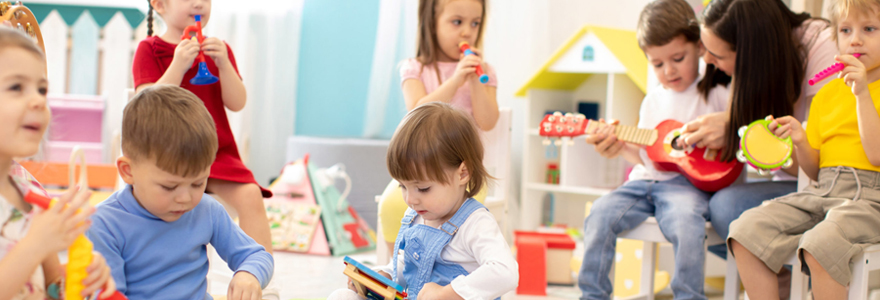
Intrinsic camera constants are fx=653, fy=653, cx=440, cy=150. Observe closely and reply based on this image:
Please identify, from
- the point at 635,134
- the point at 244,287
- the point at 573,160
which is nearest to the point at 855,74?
the point at 635,134

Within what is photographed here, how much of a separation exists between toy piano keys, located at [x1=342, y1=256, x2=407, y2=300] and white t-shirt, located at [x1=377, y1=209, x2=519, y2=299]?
0.31ft

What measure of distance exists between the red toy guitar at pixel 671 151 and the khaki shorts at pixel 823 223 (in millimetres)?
196

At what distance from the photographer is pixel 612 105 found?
2.56 m

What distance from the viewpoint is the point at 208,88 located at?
140 cm

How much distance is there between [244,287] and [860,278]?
3.57ft

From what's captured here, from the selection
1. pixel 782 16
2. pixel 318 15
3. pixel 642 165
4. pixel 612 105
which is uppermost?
pixel 318 15

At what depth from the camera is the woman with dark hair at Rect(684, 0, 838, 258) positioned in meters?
1.50

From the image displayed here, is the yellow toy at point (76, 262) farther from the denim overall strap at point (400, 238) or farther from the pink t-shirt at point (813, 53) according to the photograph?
the pink t-shirt at point (813, 53)

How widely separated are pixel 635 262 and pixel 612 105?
30.1 inches

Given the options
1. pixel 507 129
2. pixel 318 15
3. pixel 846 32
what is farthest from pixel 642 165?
pixel 318 15

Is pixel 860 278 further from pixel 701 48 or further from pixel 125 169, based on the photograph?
pixel 125 169

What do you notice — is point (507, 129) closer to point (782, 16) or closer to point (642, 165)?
point (642, 165)

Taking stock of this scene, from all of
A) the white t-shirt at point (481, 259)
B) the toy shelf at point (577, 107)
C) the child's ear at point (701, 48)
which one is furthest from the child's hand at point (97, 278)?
the toy shelf at point (577, 107)

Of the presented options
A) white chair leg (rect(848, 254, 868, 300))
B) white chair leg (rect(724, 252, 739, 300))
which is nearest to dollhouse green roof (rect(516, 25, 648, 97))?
white chair leg (rect(724, 252, 739, 300))
